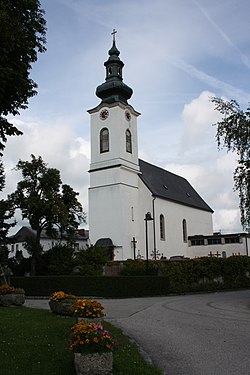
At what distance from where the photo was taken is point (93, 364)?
6.45 m

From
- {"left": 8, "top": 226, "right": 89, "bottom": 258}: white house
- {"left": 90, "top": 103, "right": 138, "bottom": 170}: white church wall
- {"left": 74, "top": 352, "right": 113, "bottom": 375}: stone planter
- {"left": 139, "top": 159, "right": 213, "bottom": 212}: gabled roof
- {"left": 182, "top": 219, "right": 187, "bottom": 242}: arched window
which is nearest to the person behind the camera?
{"left": 74, "top": 352, "right": 113, "bottom": 375}: stone planter

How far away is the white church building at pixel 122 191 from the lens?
44250mm

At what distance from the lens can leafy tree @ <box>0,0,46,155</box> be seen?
10.8 metres

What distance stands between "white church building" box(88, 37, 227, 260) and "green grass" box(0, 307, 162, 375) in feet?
105

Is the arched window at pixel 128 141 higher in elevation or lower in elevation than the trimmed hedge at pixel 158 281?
higher

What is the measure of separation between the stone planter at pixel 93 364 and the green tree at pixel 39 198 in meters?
27.3

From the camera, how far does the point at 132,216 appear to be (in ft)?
149

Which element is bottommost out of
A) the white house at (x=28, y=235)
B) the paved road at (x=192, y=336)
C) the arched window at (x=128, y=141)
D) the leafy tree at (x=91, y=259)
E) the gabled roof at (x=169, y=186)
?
the paved road at (x=192, y=336)

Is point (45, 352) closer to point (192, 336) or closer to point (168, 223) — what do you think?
point (192, 336)

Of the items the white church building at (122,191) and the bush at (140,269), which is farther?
the white church building at (122,191)

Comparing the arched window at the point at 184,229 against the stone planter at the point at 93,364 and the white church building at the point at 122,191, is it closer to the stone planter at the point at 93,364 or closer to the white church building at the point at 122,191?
the white church building at the point at 122,191

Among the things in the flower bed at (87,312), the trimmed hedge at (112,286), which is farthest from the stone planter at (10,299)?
the trimmed hedge at (112,286)

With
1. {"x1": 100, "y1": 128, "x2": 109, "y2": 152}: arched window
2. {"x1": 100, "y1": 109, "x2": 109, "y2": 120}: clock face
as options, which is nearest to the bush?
Result: {"x1": 100, "y1": 128, "x2": 109, "y2": 152}: arched window

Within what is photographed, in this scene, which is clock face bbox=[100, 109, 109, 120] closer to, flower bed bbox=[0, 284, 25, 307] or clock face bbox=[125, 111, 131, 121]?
clock face bbox=[125, 111, 131, 121]
